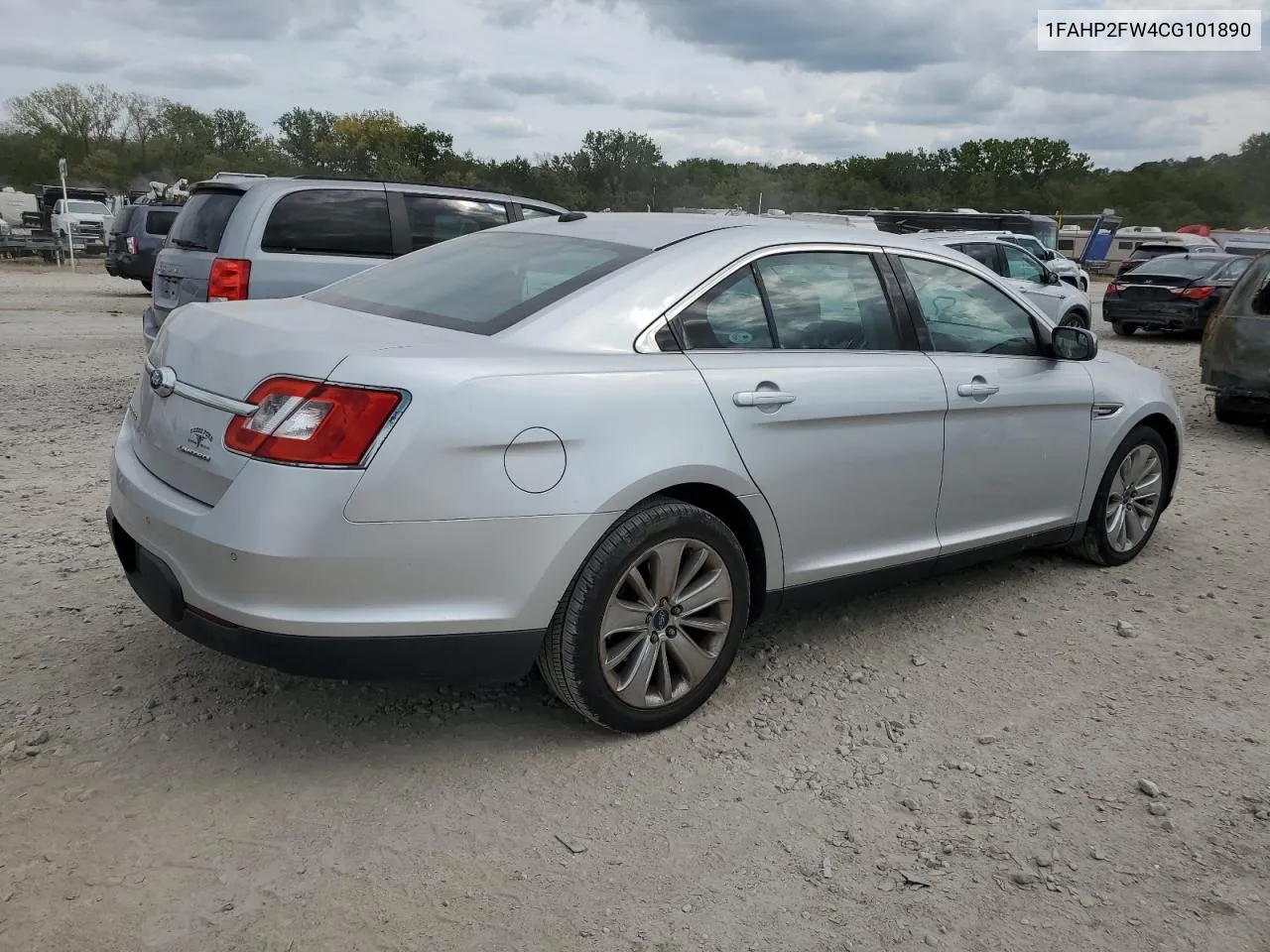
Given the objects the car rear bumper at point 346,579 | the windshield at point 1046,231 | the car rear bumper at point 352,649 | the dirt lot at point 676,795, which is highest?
the windshield at point 1046,231

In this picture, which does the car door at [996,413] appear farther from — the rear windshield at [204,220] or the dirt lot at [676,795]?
the rear windshield at [204,220]

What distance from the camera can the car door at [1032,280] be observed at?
13.9 metres

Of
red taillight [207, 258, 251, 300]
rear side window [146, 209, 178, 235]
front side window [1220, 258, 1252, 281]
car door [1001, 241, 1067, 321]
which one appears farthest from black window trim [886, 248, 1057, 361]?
rear side window [146, 209, 178, 235]

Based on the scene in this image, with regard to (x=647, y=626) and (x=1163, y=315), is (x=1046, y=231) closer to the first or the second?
(x=1163, y=315)

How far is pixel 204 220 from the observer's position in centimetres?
790

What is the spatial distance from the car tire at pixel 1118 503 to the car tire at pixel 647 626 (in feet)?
7.78

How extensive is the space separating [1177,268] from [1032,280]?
193 inches

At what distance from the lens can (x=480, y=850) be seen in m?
2.76

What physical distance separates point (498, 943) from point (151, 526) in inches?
59.9

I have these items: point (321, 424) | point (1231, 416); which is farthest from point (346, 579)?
point (1231, 416)

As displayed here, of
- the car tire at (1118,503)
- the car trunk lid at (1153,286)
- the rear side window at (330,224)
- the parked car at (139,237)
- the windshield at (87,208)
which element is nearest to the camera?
the car tire at (1118,503)

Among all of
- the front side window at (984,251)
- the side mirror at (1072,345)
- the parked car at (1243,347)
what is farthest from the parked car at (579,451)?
the front side window at (984,251)

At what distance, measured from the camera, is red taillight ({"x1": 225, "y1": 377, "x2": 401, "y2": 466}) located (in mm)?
2721

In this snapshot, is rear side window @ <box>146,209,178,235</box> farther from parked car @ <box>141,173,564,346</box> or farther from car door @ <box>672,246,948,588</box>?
car door @ <box>672,246,948,588</box>
